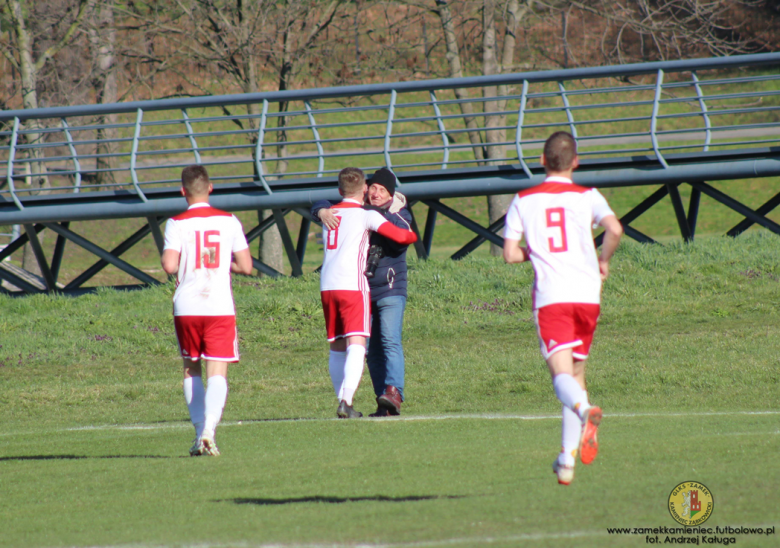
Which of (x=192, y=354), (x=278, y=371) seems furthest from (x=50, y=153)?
(x=192, y=354)

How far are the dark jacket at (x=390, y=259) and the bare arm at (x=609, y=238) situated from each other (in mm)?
2792

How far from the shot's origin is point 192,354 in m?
6.13

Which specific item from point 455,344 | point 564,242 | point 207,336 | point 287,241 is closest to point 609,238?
point 564,242

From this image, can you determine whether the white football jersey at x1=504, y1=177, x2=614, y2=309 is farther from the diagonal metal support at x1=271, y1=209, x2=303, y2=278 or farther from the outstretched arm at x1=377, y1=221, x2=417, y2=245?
the diagonal metal support at x1=271, y1=209, x2=303, y2=278

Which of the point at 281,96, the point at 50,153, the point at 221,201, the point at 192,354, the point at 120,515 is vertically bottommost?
the point at 120,515

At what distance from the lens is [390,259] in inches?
298

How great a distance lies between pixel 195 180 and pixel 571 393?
116 inches

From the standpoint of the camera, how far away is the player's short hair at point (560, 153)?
Answer: 15.7ft

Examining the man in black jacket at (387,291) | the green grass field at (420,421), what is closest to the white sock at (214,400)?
the green grass field at (420,421)

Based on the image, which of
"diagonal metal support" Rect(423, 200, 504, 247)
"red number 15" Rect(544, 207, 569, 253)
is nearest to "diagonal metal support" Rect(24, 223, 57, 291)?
"diagonal metal support" Rect(423, 200, 504, 247)

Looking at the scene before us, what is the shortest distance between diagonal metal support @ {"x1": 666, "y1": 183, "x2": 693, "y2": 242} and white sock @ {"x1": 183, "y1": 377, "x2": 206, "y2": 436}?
9.38 metres

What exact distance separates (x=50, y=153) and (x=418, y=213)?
51.0 ft

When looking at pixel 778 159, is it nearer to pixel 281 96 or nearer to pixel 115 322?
pixel 281 96

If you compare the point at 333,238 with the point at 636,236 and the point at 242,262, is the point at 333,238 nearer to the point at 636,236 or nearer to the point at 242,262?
the point at 242,262
